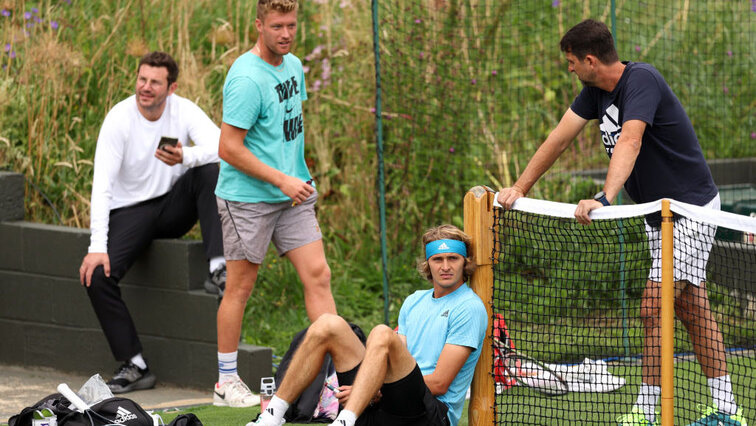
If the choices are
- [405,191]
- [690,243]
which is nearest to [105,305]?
[405,191]

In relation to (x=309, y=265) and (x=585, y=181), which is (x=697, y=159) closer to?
(x=309, y=265)

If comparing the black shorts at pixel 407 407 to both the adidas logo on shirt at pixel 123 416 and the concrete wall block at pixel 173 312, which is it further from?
the concrete wall block at pixel 173 312

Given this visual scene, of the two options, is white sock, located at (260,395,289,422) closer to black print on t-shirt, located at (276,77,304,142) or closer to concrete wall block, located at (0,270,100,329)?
black print on t-shirt, located at (276,77,304,142)

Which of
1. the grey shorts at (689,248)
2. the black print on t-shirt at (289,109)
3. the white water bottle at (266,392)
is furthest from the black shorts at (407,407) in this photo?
the black print on t-shirt at (289,109)

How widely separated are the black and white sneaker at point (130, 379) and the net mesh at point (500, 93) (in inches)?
103

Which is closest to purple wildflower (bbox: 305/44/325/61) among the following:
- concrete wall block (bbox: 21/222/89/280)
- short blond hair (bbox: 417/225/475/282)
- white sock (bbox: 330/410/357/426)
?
concrete wall block (bbox: 21/222/89/280)

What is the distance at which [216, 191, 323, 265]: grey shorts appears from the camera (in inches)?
249

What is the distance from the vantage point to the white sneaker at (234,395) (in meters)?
6.49

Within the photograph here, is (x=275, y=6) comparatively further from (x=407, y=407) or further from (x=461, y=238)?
(x=407, y=407)

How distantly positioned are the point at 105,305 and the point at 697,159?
12.1 ft

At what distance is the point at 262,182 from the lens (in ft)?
20.6

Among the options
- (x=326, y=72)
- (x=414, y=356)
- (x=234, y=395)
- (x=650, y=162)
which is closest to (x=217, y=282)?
(x=234, y=395)

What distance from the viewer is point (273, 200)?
633 centimetres

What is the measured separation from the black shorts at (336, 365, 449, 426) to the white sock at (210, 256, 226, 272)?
7.60ft
